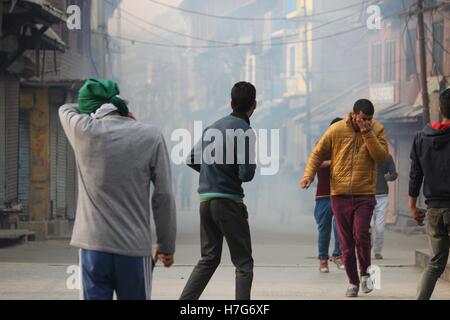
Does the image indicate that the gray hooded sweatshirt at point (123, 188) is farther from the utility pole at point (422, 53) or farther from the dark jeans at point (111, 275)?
the utility pole at point (422, 53)

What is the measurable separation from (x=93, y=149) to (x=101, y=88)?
35 cm

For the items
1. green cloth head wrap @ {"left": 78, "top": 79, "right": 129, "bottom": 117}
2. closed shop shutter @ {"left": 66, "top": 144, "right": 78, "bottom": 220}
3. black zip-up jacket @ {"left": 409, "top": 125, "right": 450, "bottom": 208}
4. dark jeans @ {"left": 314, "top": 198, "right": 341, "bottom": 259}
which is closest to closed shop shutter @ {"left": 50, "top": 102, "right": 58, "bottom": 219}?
closed shop shutter @ {"left": 66, "top": 144, "right": 78, "bottom": 220}

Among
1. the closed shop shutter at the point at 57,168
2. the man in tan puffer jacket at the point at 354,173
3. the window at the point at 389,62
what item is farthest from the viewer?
the window at the point at 389,62

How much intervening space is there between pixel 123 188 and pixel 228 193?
7.21ft

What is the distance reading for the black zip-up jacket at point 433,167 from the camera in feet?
26.0

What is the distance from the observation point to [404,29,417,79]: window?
30641mm

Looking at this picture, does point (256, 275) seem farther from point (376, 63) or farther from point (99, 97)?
point (376, 63)

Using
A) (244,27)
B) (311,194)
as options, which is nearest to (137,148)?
(311,194)

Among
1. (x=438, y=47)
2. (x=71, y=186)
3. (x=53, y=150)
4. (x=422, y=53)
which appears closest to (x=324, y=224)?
(x=53, y=150)

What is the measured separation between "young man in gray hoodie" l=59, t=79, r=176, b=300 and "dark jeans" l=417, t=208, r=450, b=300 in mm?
2827

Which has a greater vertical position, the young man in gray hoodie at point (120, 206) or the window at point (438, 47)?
the window at point (438, 47)

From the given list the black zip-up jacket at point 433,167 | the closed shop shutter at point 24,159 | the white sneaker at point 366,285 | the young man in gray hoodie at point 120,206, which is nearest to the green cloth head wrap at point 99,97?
the young man in gray hoodie at point 120,206

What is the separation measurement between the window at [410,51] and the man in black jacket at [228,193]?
75.9 feet
